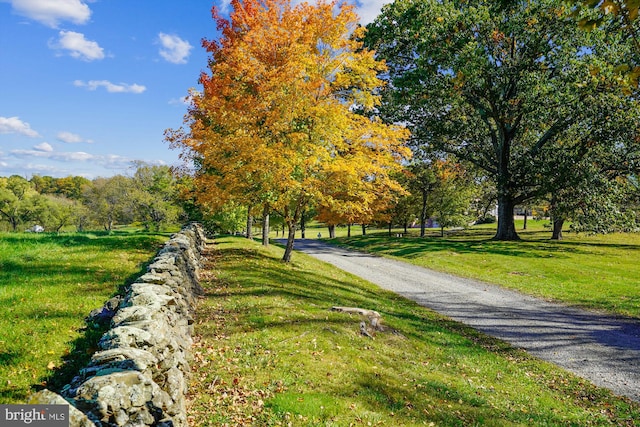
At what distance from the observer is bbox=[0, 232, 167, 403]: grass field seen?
634 centimetres

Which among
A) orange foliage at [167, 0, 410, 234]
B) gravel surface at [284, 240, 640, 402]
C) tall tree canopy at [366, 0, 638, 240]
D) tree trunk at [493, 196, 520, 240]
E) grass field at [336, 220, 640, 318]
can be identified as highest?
tall tree canopy at [366, 0, 638, 240]

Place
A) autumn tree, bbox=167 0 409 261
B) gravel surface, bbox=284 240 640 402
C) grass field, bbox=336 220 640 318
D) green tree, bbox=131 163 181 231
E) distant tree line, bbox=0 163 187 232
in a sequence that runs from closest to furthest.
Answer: gravel surface, bbox=284 240 640 402
autumn tree, bbox=167 0 409 261
grass field, bbox=336 220 640 318
green tree, bbox=131 163 181 231
distant tree line, bbox=0 163 187 232

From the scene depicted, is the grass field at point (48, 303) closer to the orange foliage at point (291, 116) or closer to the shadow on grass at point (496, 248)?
the orange foliage at point (291, 116)

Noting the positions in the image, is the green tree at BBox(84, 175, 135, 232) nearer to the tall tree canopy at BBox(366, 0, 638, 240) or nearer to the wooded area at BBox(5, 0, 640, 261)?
the wooded area at BBox(5, 0, 640, 261)

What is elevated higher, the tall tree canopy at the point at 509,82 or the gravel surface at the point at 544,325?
the tall tree canopy at the point at 509,82

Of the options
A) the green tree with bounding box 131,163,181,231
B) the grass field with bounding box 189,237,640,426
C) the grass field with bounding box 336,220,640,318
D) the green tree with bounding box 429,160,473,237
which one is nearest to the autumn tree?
the grass field with bounding box 189,237,640,426

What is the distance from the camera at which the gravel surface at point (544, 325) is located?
11305 mm

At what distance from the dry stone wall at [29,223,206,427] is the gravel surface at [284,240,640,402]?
11.1m

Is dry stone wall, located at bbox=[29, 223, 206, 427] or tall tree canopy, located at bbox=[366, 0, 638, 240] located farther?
tall tree canopy, located at bbox=[366, 0, 638, 240]

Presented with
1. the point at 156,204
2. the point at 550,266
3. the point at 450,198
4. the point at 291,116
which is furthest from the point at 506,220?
the point at 156,204

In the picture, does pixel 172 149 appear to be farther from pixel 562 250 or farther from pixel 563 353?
pixel 562 250

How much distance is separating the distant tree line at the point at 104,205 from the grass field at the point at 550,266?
38858 mm

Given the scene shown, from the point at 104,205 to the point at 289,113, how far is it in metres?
78.3

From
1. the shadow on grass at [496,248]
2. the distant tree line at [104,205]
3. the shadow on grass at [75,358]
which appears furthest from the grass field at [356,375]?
the distant tree line at [104,205]
